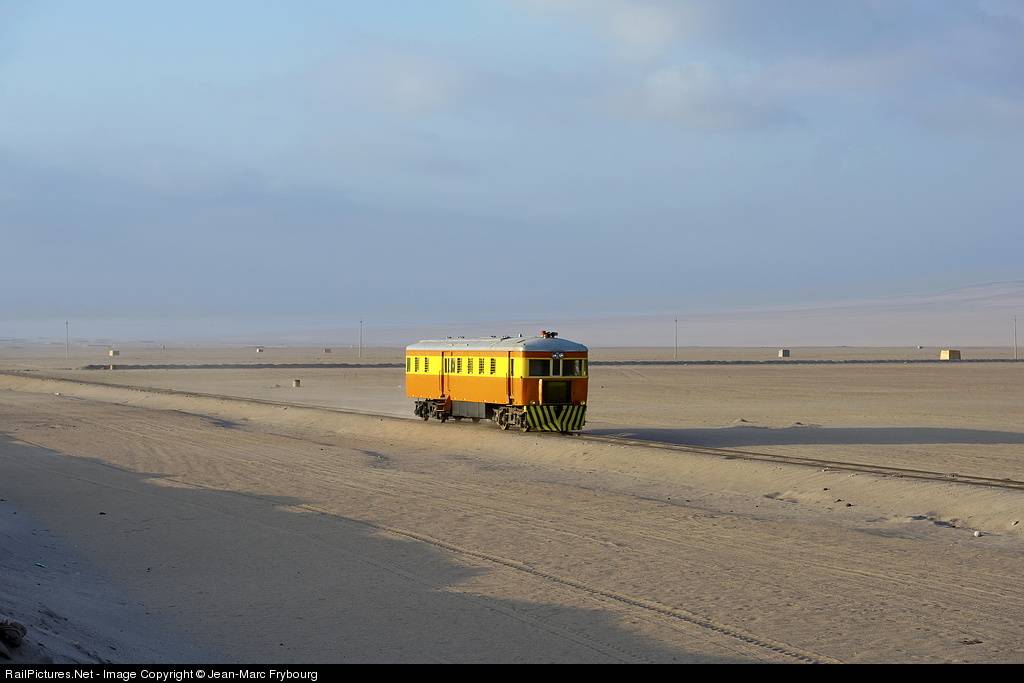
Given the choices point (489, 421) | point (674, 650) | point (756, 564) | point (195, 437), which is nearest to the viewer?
point (674, 650)

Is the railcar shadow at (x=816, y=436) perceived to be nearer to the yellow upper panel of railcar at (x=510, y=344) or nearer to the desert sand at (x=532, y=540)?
the desert sand at (x=532, y=540)

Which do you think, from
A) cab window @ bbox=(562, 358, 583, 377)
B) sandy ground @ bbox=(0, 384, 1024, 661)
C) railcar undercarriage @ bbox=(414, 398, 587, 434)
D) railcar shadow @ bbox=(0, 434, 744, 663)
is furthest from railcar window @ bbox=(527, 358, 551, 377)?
railcar shadow @ bbox=(0, 434, 744, 663)

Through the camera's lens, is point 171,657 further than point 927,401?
No

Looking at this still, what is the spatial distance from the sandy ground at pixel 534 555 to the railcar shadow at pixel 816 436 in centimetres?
671

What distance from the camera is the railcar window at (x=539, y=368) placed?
38.3 m

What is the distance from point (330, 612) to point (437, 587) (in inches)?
76.2

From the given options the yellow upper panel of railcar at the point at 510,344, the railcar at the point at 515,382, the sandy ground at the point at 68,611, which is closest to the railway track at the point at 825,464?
the railcar at the point at 515,382

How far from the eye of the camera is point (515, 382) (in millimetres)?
38875

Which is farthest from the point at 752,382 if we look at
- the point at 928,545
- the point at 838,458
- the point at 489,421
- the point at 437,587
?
the point at 437,587

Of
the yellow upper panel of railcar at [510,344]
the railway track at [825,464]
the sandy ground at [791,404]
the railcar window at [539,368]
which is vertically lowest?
the railway track at [825,464]

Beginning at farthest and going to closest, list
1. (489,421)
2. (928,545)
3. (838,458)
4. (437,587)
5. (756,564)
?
(489,421) < (838,458) < (928,545) < (756,564) < (437,587)

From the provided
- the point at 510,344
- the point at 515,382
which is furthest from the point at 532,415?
the point at 510,344

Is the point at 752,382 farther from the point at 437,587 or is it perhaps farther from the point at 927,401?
the point at 437,587

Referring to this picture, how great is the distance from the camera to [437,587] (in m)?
15.7
